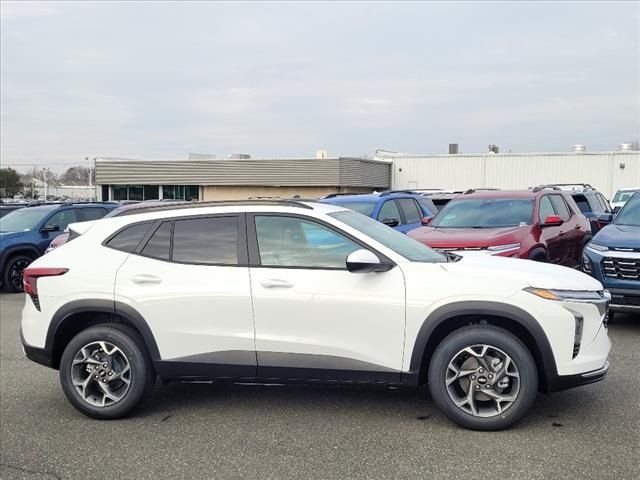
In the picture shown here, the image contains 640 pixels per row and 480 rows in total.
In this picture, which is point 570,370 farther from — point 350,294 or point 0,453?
→ point 0,453

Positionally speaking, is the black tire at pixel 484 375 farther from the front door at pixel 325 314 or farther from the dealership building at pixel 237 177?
the dealership building at pixel 237 177

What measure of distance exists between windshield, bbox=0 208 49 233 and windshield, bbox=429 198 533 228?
339 inches

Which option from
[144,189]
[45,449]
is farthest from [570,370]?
[144,189]

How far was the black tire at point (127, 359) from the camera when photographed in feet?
16.2

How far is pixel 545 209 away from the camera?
9.55 meters

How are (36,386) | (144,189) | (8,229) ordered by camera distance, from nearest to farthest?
(36,386) < (8,229) < (144,189)

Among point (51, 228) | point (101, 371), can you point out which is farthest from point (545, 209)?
point (51, 228)

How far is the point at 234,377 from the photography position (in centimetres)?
486

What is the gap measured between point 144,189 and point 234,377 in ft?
149

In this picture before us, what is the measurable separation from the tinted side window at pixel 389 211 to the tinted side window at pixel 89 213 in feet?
22.5

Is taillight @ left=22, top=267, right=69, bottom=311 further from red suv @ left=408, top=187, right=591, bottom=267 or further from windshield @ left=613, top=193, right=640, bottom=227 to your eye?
windshield @ left=613, top=193, right=640, bottom=227

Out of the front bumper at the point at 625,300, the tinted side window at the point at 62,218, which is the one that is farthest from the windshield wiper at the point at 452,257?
the tinted side window at the point at 62,218

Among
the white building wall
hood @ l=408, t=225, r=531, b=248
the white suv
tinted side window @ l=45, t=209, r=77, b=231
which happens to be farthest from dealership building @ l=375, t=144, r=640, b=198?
the white suv

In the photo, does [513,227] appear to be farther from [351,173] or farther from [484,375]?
[351,173]
